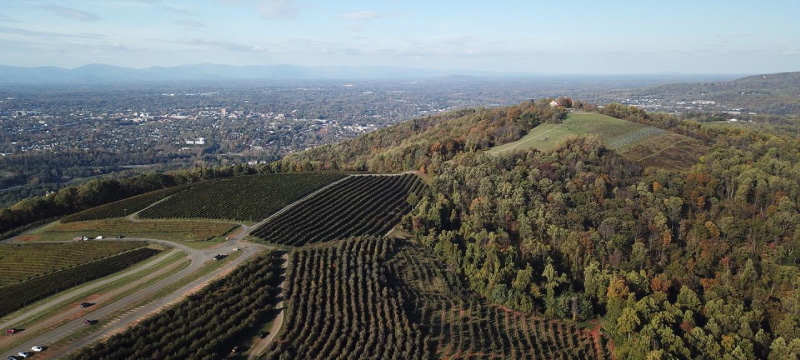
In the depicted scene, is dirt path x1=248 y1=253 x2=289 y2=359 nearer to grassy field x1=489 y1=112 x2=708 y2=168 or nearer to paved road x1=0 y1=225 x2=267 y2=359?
paved road x1=0 y1=225 x2=267 y2=359

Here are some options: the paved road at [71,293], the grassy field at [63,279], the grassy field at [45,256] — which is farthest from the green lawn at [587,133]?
the grassy field at [45,256]

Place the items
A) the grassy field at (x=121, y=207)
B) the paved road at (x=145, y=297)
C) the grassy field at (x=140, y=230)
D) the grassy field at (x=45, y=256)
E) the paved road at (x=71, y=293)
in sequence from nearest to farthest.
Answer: the paved road at (x=145, y=297)
the paved road at (x=71, y=293)
the grassy field at (x=45, y=256)
the grassy field at (x=140, y=230)
the grassy field at (x=121, y=207)

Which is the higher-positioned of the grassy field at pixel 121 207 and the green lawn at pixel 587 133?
the green lawn at pixel 587 133

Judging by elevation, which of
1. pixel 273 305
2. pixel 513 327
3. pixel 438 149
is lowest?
pixel 513 327

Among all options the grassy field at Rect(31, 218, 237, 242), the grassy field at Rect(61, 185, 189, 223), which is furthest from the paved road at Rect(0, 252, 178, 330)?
the grassy field at Rect(61, 185, 189, 223)

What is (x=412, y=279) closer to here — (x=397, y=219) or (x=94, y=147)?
(x=397, y=219)

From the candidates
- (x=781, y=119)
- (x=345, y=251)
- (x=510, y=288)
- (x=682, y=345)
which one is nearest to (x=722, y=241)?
(x=682, y=345)

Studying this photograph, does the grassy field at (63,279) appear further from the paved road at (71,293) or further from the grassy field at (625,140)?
the grassy field at (625,140)
